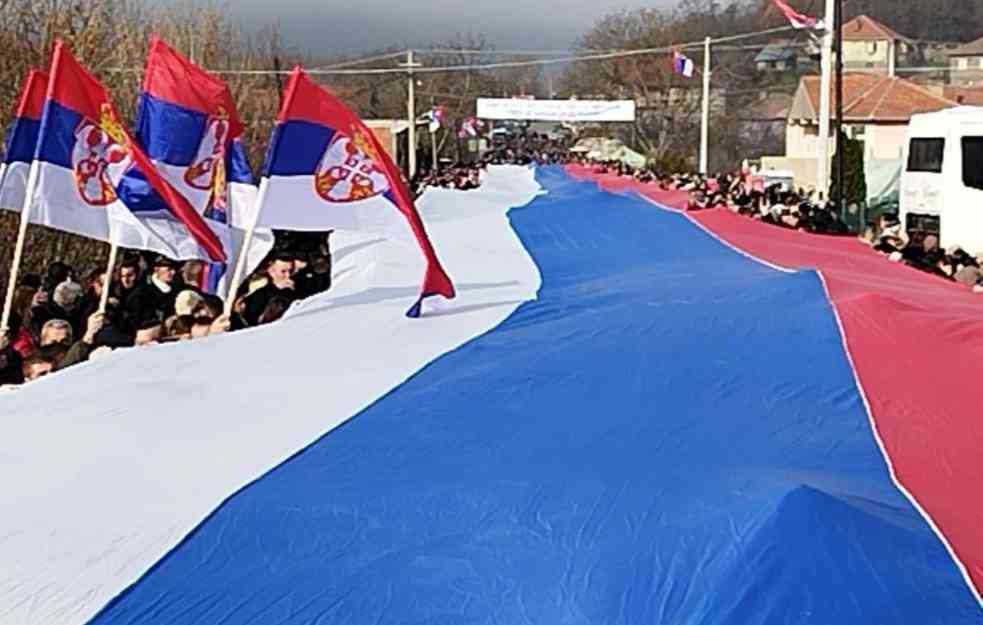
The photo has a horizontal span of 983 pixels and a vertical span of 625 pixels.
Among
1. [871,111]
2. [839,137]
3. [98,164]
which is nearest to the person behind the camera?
[98,164]

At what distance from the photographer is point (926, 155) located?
2017 centimetres

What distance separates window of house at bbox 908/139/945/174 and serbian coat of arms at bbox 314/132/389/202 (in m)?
13.9

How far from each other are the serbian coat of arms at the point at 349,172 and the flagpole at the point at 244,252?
29 cm

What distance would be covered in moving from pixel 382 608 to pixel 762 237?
8.33 metres

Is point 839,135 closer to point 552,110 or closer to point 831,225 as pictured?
point 831,225

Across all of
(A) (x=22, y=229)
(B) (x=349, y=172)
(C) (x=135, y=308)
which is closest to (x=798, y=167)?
(C) (x=135, y=308)

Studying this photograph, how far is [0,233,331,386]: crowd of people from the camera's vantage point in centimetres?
785

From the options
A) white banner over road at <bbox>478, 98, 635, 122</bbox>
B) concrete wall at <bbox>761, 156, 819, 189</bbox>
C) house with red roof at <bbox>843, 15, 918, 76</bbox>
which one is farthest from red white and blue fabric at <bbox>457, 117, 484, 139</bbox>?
house with red roof at <bbox>843, 15, 918, 76</bbox>

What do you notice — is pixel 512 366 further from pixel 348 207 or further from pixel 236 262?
pixel 236 262

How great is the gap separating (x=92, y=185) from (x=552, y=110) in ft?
125

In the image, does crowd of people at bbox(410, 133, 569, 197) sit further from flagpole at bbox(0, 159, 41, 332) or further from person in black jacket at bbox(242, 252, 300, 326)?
flagpole at bbox(0, 159, 41, 332)

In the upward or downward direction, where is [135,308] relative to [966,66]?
downward

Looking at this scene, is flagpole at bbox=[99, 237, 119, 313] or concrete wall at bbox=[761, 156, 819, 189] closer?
flagpole at bbox=[99, 237, 119, 313]

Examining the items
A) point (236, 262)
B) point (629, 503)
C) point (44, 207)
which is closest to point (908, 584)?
point (629, 503)
